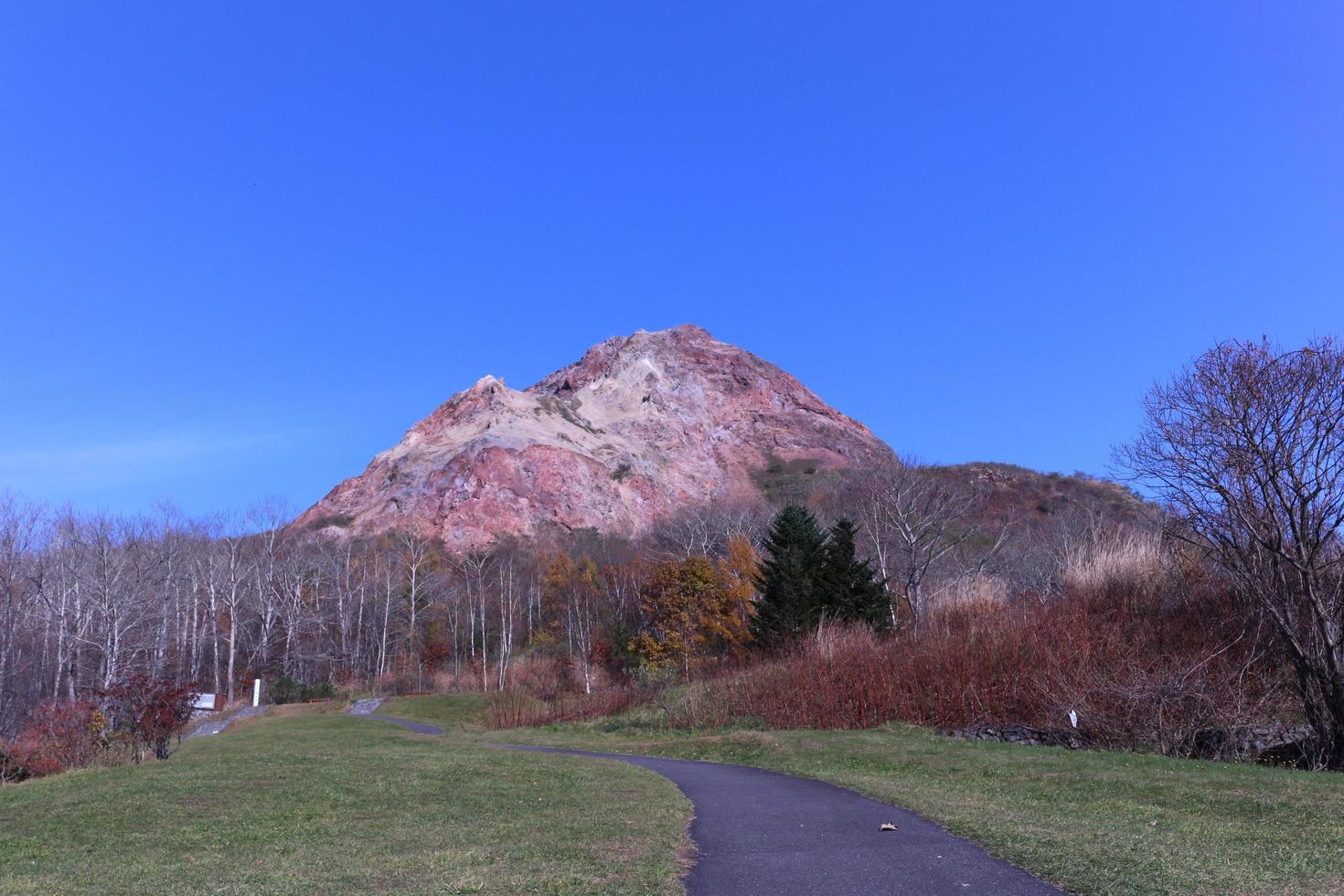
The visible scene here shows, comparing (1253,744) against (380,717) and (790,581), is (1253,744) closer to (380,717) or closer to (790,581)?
(790,581)

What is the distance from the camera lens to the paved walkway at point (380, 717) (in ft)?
113

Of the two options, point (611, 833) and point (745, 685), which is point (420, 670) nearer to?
point (745, 685)

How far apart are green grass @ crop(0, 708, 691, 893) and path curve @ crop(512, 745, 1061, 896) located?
454 millimetres

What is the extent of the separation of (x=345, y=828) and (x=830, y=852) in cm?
543

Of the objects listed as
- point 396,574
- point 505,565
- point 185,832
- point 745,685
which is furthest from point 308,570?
point 185,832

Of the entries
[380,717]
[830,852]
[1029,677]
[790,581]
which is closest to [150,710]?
[830,852]

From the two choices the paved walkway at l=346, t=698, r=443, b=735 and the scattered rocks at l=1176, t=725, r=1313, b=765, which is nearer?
the scattered rocks at l=1176, t=725, r=1313, b=765

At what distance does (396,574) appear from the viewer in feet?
245

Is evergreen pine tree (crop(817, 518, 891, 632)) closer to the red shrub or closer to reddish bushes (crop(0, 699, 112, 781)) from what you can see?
the red shrub

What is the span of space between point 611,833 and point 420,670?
58753 millimetres

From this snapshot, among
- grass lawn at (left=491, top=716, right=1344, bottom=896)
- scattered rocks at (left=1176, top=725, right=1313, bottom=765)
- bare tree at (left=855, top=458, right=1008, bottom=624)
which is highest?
bare tree at (left=855, top=458, right=1008, bottom=624)

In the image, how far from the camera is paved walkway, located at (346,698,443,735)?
34528mm

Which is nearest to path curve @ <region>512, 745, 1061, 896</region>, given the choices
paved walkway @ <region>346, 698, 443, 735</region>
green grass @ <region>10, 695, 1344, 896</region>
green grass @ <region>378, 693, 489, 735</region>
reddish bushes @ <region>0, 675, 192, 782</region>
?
green grass @ <region>10, 695, 1344, 896</region>

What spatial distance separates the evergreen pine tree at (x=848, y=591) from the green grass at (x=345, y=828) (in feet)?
68.9
